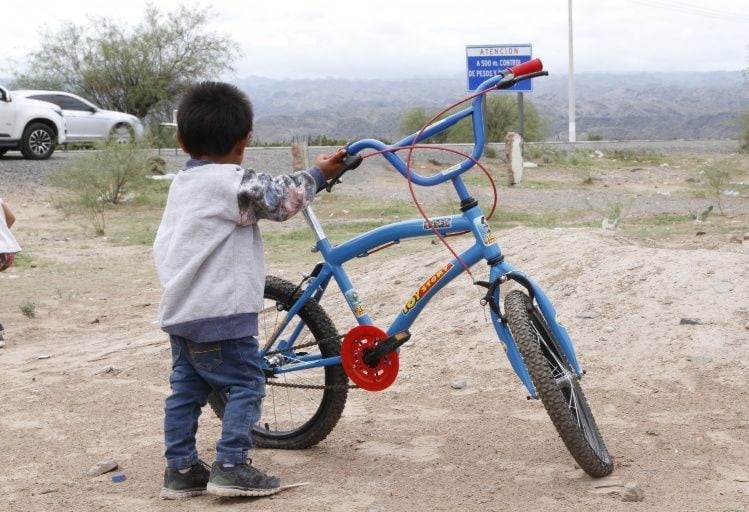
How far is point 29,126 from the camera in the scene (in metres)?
19.8

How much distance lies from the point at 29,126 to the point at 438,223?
17.3 metres

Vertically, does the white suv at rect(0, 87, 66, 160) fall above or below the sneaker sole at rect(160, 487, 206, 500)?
above

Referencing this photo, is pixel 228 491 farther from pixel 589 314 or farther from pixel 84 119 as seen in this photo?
pixel 84 119

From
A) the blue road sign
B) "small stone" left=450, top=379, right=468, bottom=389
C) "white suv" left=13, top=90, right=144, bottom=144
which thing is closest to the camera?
"small stone" left=450, top=379, right=468, bottom=389

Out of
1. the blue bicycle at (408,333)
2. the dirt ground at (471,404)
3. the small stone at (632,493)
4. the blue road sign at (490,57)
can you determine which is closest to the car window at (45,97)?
the blue road sign at (490,57)

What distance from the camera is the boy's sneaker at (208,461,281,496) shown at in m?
3.73

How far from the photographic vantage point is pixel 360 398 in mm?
5207

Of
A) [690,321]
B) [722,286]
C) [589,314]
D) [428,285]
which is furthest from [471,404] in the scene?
[722,286]

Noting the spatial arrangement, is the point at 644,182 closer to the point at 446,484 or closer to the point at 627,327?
the point at 627,327

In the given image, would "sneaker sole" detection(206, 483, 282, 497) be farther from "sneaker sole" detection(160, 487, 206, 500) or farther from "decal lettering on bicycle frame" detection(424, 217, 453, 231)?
"decal lettering on bicycle frame" detection(424, 217, 453, 231)

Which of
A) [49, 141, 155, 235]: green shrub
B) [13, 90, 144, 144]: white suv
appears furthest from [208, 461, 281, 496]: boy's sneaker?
[13, 90, 144, 144]: white suv

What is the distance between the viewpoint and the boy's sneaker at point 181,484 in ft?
12.7

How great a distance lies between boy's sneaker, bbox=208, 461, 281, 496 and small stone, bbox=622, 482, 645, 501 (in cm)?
128

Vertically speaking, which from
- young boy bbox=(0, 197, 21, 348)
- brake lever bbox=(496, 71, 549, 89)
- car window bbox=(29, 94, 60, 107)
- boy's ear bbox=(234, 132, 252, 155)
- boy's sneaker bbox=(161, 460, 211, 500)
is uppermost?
car window bbox=(29, 94, 60, 107)
